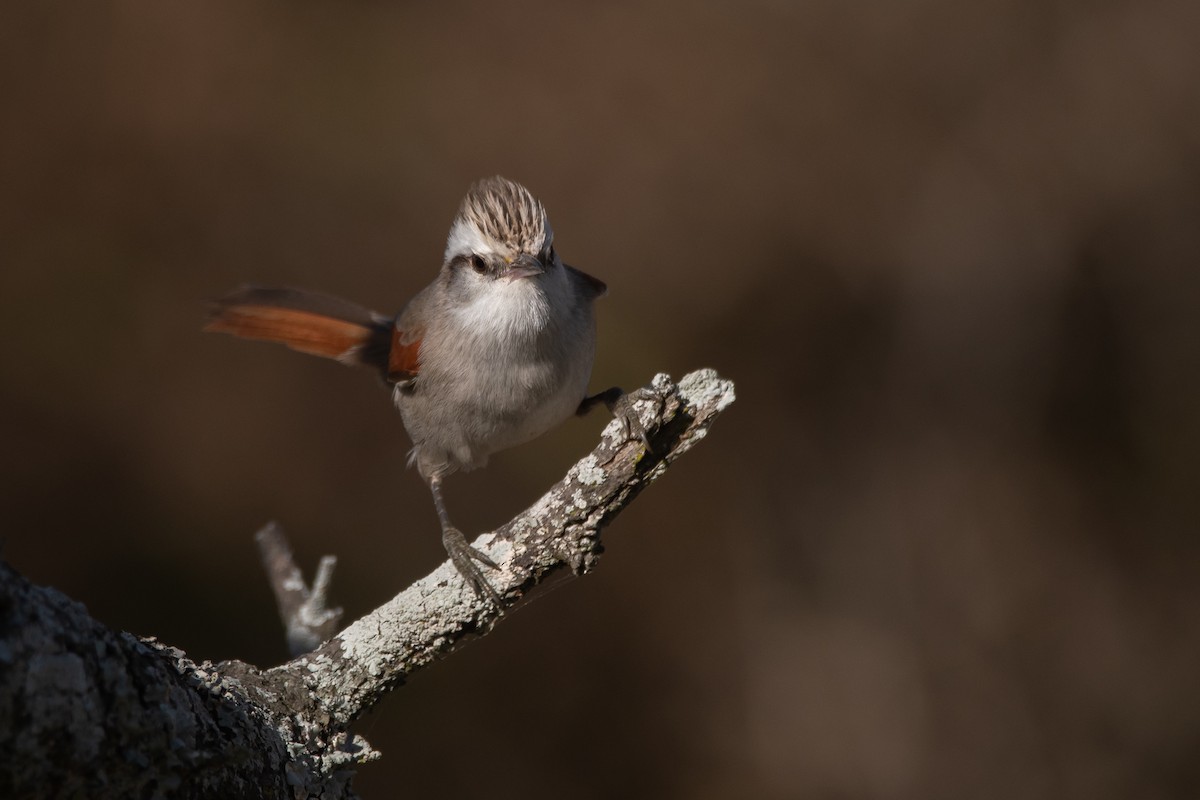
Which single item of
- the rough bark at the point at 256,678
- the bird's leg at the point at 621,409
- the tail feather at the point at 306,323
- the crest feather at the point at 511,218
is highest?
the tail feather at the point at 306,323

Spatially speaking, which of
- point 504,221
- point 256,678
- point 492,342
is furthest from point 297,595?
point 504,221

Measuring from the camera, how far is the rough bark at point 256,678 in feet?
4.91

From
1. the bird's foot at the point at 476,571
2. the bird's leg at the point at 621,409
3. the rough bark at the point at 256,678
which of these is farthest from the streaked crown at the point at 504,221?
the bird's foot at the point at 476,571

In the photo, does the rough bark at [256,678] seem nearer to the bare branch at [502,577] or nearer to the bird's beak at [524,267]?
the bare branch at [502,577]

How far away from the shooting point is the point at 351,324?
4.20m

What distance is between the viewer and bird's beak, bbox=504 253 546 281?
3240 mm

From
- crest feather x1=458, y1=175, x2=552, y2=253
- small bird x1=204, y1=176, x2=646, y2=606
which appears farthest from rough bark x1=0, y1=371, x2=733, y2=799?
crest feather x1=458, y1=175, x2=552, y2=253

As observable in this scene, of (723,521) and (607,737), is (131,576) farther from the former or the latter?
(723,521)

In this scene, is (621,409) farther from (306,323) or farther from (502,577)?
(306,323)

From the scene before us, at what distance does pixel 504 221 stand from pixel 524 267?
0.18 m

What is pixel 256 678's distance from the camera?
7.43ft

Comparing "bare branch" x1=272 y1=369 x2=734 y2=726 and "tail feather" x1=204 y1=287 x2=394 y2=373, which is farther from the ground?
"tail feather" x1=204 y1=287 x2=394 y2=373

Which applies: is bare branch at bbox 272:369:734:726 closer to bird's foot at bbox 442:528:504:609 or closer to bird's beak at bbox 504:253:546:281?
bird's foot at bbox 442:528:504:609

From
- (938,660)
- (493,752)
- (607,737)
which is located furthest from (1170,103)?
(493,752)
